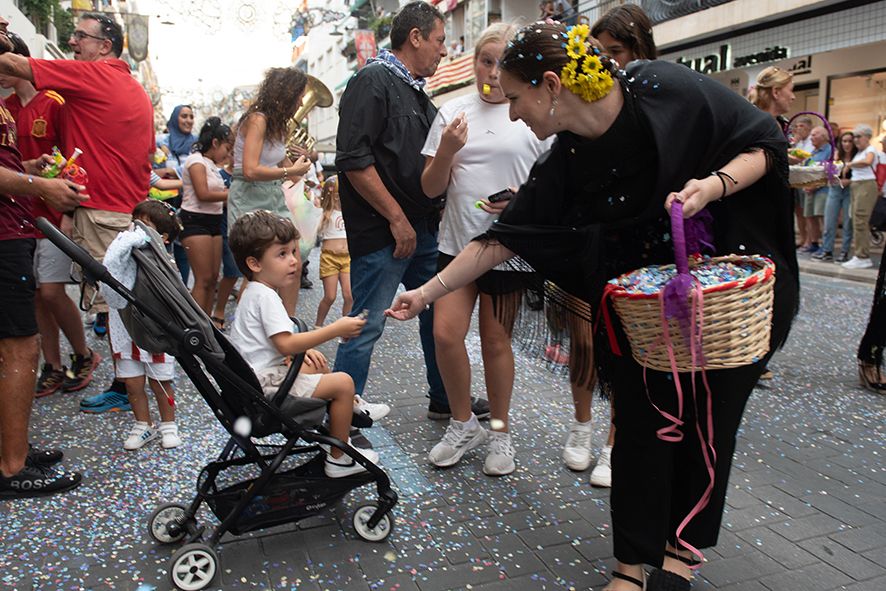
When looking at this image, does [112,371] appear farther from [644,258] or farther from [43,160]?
[644,258]

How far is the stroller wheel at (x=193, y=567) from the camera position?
2.53m

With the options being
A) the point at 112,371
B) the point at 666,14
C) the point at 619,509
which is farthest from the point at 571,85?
the point at 666,14

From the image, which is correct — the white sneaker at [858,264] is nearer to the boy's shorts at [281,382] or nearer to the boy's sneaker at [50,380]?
the boy's shorts at [281,382]

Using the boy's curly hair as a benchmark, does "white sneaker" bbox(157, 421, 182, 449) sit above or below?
below

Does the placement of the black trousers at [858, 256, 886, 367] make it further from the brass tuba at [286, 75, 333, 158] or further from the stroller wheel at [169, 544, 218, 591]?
the stroller wheel at [169, 544, 218, 591]

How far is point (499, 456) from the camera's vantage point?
3590 millimetres

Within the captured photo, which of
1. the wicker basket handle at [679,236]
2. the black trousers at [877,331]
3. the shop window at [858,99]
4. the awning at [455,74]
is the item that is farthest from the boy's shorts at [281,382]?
the awning at [455,74]

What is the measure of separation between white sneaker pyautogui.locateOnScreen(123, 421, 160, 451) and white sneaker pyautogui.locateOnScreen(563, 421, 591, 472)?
2303 mm

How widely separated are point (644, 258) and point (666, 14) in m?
16.9

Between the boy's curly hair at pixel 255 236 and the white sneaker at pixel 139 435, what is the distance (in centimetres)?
145

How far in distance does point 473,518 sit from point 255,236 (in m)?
1.54

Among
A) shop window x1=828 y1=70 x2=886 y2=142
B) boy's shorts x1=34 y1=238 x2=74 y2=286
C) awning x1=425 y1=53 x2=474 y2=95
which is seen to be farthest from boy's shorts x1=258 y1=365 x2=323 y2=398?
awning x1=425 y1=53 x2=474 y2=95

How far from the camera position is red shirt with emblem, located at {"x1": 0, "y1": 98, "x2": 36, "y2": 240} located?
10.7ft

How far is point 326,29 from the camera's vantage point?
5828cm
